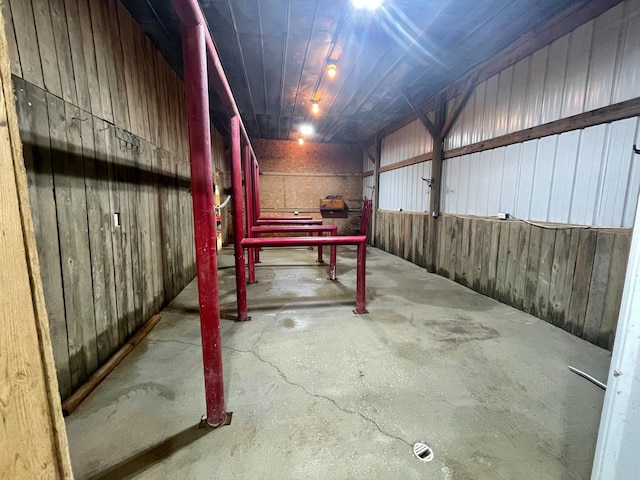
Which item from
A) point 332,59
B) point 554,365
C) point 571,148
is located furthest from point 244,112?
point 554,365

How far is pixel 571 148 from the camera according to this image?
7.77 ft

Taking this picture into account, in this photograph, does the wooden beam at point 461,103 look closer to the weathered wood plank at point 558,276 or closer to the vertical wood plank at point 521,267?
the vertical wood plank at point 521,267

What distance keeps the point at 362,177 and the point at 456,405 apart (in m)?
7.21

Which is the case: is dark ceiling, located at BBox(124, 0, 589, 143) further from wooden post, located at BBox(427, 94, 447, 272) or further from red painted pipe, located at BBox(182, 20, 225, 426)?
red painted pipe, located at BBox(182, 20, 225, 426)

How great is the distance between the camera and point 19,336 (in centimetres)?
45

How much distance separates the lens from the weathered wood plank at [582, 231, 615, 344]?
2074mm

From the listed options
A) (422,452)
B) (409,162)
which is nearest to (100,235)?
(422,452)

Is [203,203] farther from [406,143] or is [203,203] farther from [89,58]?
[406,143]

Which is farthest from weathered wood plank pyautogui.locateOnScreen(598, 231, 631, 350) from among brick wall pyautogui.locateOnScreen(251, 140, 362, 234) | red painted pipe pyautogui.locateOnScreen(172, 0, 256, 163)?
brick wall pyautogui.locateOnScreen(251, 140, 362, 234)

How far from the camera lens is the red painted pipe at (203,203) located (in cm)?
114

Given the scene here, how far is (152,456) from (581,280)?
3230mm

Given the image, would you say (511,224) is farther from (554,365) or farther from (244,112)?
(244,112)

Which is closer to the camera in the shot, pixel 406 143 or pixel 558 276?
pixel 558 276

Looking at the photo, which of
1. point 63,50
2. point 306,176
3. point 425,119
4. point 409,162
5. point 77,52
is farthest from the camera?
point 306,176
